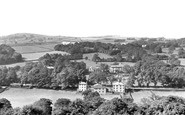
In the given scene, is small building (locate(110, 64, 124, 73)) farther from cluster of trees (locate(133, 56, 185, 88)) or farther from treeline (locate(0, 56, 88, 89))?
treeline (locate(0, 56, 88, 89))

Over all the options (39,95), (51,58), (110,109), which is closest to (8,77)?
(39,95)

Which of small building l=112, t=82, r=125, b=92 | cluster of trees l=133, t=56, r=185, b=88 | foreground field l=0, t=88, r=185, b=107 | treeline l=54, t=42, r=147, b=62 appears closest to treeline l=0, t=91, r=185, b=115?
foreground field l=0, t=88, r=185, b=107

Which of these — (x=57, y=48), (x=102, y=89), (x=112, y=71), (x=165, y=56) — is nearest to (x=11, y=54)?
(x=57, y=48)

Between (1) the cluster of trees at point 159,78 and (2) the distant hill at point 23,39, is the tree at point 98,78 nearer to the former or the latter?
(1) the cluster of trees at point 159,78

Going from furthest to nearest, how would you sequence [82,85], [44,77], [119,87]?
1. [44,77]
2. [82,85]
3. [119,87]

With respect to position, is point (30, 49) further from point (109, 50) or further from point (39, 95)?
point (39, 95)

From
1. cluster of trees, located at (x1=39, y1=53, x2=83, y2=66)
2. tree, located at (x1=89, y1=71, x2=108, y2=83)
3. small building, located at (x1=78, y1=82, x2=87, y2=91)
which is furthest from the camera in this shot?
cluster of trees, located at (x1=39, y1=53, x2=83, y2=66)

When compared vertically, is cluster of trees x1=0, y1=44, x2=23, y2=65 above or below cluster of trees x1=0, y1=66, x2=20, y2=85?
above

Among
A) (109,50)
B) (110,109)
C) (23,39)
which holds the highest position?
(23,39)

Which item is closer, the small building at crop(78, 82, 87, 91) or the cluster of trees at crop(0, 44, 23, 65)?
the small building at crop(78, 82, 87, 91)

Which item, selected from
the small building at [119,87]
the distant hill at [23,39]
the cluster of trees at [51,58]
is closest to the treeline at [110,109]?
the small building at [119,87]

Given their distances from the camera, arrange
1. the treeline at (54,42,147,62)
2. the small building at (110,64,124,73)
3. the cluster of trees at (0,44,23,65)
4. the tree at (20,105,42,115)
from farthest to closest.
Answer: the treeline at (54,42,147,62)
the cluster of trees at (0,44,23,65)
the small building at (110,64,124,73)
the tree at (20,105,42,115)

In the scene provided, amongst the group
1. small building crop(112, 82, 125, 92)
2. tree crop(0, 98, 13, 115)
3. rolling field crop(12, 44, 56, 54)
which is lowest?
small building crop(112, 82, 125, 92)
